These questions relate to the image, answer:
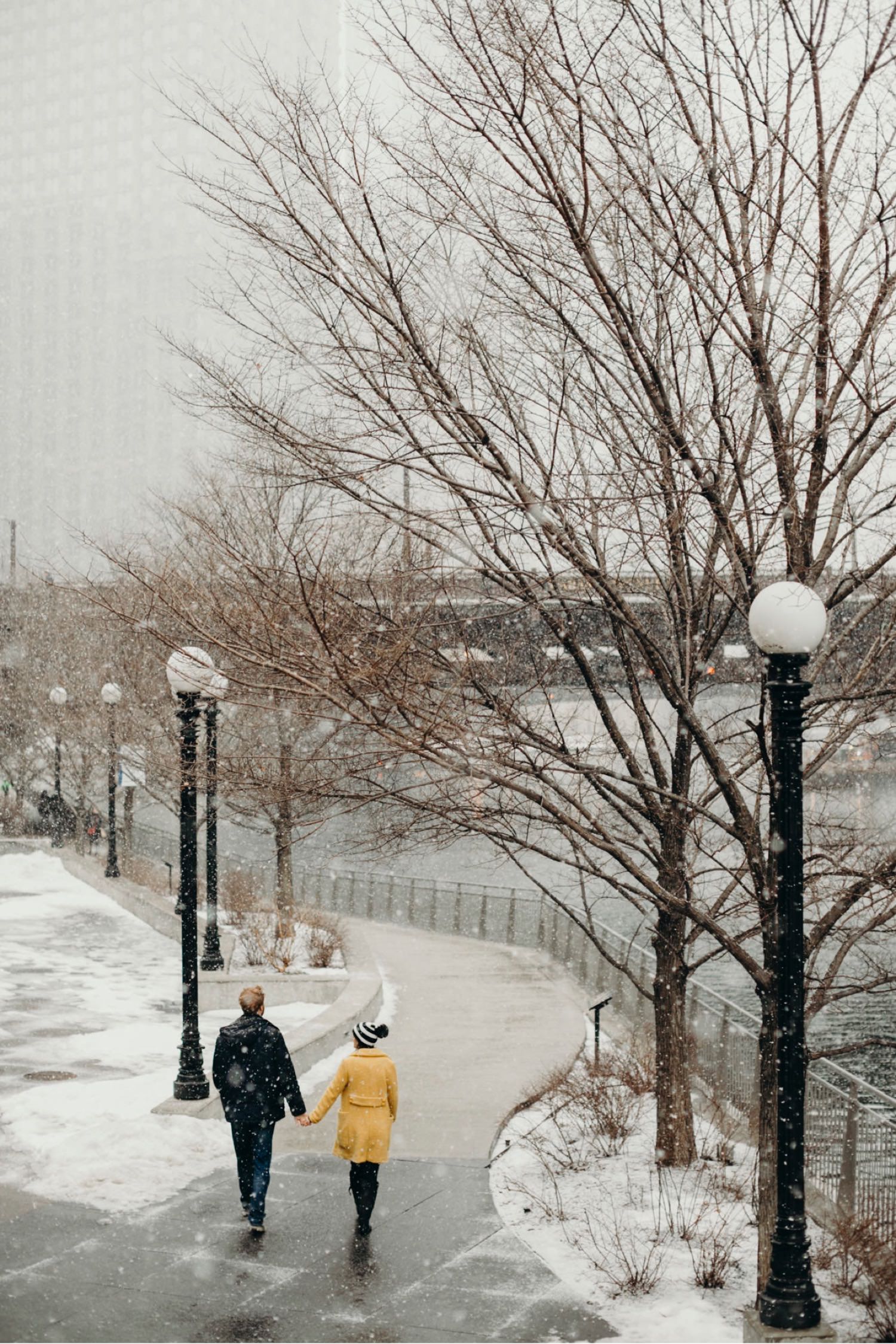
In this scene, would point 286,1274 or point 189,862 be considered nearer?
point 286,1274

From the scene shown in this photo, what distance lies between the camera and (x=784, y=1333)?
6375 millimetres

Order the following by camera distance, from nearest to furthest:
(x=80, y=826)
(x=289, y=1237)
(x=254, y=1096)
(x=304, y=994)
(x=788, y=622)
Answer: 1. (x=788, y=622)
2. (x=289, y=1237)
3. (x=254, y=1096)
4. (x=304, y=994)
5. (x=80, y=826)

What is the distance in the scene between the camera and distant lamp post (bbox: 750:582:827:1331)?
6488 mm

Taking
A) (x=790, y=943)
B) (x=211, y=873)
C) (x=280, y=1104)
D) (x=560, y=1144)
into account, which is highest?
(x=790, y=943)

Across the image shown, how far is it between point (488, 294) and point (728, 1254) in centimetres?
585

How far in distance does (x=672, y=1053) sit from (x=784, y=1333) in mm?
3653

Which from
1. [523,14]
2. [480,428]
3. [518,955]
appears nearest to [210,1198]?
[480,428]

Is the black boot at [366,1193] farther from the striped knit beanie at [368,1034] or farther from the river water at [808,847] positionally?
the river water at [808,847]

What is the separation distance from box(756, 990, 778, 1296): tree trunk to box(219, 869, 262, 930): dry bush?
42.5ft

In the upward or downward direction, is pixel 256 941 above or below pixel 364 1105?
below

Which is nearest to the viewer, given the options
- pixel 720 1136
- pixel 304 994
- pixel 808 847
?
pixel 808 847

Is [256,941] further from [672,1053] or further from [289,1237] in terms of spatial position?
[289,1237]

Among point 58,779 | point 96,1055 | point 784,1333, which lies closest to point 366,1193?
point 784,1333

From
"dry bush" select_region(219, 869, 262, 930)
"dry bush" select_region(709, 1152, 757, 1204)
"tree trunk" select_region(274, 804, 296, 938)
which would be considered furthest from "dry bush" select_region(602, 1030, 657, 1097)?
"dry bush" select_region(219, 869, 262, 930)
